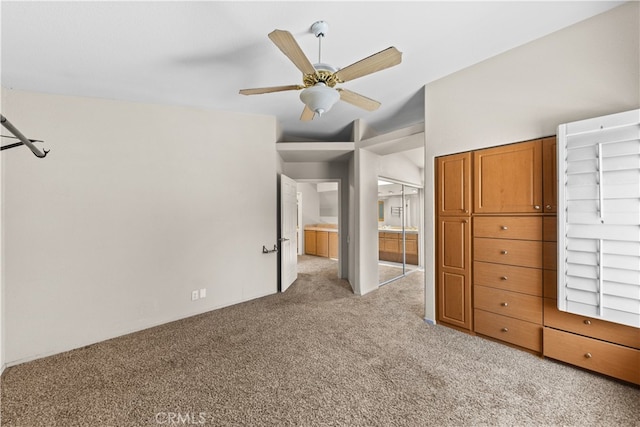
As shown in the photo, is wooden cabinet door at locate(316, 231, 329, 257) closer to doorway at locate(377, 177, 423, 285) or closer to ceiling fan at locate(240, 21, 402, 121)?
doorway at locate(377, 177, 423, 285)

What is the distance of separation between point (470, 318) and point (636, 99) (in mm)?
2239

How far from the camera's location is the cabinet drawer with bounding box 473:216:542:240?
2.26 metres

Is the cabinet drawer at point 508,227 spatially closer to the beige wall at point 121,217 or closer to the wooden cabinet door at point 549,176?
the wooden cabinet door at point 549,176

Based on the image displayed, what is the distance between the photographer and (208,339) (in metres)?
2.65

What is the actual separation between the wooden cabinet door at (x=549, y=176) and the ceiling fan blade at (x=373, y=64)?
1.57m

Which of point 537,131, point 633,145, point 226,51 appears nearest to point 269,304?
point 226,51

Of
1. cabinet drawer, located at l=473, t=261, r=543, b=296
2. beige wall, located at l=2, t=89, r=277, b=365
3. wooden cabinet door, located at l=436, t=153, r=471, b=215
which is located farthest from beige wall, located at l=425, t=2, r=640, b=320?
beige wall, located at l=2, t=89, r=277, b=365

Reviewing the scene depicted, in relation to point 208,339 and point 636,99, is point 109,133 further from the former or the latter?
point 636,99

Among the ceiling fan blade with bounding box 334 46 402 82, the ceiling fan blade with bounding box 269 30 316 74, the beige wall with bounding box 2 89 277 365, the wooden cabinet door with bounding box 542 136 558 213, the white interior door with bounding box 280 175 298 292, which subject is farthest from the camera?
the white interior door with bounding box 280 175 298 292

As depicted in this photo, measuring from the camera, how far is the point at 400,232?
586 cm

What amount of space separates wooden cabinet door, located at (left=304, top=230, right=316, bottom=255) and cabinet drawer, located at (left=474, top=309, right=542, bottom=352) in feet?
16.8

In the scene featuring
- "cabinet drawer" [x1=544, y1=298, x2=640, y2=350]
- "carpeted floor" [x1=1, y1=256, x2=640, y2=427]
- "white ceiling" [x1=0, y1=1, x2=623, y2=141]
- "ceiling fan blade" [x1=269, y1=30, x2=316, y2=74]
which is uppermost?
"white ceiling" [x1=0, y1=1, x2=623, y2=141]

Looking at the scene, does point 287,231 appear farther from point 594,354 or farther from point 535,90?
point 594,354

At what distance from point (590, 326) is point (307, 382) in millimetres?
2290
